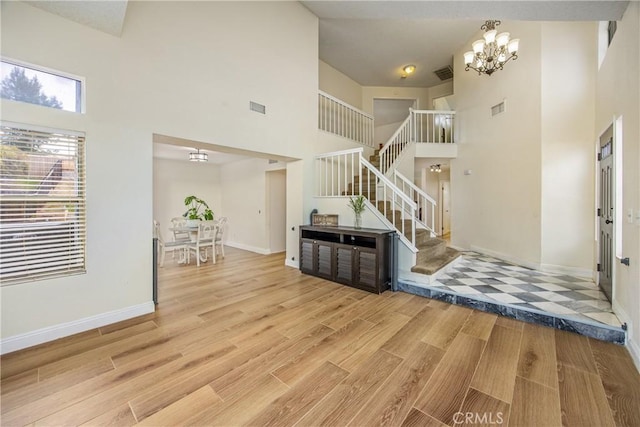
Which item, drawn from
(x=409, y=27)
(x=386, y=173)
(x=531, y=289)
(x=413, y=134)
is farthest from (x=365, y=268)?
(x=409, y=27)

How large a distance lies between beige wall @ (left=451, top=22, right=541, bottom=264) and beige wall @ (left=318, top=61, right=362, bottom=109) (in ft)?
9.62

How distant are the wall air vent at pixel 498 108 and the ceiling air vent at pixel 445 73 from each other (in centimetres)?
273

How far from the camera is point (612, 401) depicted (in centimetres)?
173

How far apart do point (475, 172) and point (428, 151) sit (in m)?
1.20

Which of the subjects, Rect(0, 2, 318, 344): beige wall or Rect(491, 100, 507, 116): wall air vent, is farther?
Rect(491, 100, 507, 116): wall air vent

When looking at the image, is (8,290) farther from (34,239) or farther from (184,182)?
(184,182)

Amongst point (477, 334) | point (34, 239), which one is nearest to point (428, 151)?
point (477, 334)

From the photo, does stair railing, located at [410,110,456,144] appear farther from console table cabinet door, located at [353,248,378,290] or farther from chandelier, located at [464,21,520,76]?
console table cabinet door, located at [353,248,378,290]

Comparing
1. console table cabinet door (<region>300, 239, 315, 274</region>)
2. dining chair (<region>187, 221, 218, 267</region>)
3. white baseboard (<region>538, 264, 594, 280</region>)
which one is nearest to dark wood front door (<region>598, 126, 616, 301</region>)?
white baseboard (<region>538, 264, 594, 280</region>)

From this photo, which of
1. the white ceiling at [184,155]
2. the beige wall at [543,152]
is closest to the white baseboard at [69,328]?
the white ceiling at [184,155]

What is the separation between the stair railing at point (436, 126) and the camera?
657cm

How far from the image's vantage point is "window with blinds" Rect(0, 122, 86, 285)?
7.70 ft

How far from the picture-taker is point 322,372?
203 centimetres

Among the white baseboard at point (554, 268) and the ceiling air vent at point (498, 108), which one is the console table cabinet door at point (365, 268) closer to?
the white baseboard at point (554, 268)
